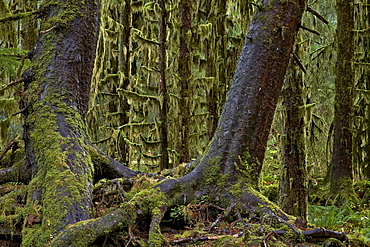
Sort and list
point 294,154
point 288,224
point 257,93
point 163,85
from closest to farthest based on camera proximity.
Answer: point 288,224 → point 257,93 → point 294,154 → point 163,85

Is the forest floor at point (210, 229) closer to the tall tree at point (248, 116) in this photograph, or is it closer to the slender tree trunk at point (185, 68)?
the tall tree at point (248, 116)

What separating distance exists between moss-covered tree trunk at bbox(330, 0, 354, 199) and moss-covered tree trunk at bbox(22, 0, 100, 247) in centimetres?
689

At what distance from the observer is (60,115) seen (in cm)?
391

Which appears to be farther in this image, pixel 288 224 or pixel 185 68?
pixel 185 68

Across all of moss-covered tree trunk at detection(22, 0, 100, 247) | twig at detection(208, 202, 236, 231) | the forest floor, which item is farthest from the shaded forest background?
twig at detection(208, 202, 236, 231)

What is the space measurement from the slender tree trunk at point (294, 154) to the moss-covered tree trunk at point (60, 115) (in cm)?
423

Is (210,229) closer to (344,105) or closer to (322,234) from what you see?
(322,234)

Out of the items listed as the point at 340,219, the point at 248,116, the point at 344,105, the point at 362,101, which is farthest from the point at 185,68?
the point at 362,101

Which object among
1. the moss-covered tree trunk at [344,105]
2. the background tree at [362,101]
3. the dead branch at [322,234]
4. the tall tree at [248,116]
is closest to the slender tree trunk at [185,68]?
the moss-covered tree trunk at [344,105]

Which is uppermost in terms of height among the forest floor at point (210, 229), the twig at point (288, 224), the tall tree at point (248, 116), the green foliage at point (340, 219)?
the tall tree at point (248, 116)

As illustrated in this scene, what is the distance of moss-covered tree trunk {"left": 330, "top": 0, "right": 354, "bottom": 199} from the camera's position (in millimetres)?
8727

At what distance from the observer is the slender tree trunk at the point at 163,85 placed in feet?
29.4

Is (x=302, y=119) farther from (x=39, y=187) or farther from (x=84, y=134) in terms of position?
(x=39, y=187)

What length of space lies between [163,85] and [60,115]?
5385 millimetres
